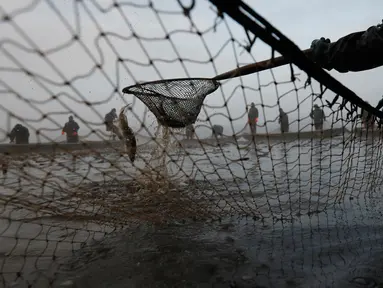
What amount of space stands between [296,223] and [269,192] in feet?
5.25

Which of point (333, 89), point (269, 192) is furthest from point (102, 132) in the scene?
point (269, 192)

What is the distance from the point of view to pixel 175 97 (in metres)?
3.60

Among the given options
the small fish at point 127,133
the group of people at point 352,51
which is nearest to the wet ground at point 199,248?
the group of people at point 352,51

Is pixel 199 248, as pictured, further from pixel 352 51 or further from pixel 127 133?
pixel 127 133

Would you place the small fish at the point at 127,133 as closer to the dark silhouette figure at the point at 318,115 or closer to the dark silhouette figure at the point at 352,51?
the dark silhouette figure at the point at 318,115

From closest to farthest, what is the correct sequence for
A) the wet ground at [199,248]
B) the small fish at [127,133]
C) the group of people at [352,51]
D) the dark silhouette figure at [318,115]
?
the wet ground at [199,248] → the group of people at [352,51] → the dark silhouette figure at [318,115] → the small fish at [127,133]

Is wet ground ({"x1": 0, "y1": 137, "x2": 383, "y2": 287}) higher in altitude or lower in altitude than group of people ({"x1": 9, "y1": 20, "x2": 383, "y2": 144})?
lower

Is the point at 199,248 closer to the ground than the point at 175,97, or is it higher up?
closer to the ground

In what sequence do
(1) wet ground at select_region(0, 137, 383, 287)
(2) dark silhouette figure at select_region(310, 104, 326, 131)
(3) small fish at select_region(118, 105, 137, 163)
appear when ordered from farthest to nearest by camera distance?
(3) small fish at select_region(118, 105, 137, 163) → (2) dark silhouette figure at select_region(310, 104, 326, 131) → (1) wet ground at select_region(0, 137, 383, 287)

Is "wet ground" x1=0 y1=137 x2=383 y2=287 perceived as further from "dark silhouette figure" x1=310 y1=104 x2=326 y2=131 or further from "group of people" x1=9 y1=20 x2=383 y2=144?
"group of people" x1=9 y1=20 x2=383 y2=144

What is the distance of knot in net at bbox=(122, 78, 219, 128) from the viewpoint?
3.46 meters

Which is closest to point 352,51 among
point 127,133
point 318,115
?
point 318,115

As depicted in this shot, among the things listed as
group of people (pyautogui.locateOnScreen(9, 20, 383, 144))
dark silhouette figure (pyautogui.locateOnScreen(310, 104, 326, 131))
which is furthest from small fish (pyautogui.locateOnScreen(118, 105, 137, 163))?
dark silhouette figure (pyautogui.locateOnScreen(310, 104, 326, 131))

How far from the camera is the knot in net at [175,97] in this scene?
3.46 metres
